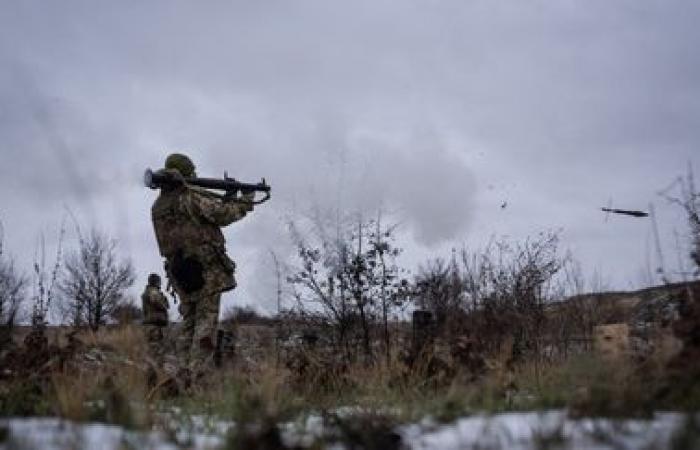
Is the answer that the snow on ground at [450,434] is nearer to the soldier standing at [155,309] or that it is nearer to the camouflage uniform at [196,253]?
the camouflage uniform at [196,253]

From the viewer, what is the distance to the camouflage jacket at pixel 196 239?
805 cm

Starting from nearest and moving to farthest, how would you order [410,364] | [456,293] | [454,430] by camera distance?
[454,430]
[410,364]
[456,293]

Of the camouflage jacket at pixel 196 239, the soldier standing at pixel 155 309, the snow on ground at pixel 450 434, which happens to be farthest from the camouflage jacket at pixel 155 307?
the snow on ground at pixel 450 434

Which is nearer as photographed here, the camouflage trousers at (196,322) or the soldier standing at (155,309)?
the camouflage trousers at (196,322)

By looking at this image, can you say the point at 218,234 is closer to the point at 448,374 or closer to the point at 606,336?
the point at 448,374

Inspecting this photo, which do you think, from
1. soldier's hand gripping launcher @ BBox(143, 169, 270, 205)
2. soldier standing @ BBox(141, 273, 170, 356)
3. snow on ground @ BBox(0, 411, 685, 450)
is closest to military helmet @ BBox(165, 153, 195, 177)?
soldier's hand gripping launcher @ BBox(143, 169, 270, 205)

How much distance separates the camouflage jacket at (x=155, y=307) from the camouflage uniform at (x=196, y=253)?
366 centimetres

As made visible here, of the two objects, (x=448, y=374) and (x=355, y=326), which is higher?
(x=355, y=326)

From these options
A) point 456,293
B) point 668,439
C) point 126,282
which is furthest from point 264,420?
point 126,282

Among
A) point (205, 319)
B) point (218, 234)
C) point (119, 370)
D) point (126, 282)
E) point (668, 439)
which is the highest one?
point (126, 282)

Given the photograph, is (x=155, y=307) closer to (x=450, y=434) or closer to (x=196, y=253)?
(x=196, y=253)

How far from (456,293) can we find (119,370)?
20.3 feet

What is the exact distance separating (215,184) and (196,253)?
1082 mm

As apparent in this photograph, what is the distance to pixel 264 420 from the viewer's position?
11.3 feet
